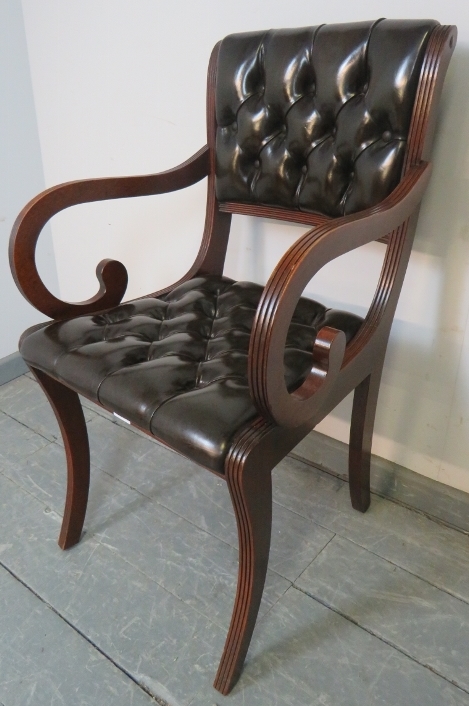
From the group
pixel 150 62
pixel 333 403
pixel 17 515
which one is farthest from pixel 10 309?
pixel 333 403

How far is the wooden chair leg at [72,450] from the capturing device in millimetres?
961

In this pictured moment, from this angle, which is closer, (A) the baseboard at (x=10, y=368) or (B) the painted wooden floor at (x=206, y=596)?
(B) the painted wooden floor at (x=206, y=596)

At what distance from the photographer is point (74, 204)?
0.90 metres

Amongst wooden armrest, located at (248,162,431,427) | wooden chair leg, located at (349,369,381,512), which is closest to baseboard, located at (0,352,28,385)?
wooden chair leg, located at (349,369,381,512)

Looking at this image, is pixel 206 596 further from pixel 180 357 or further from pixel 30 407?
pixel 30 407

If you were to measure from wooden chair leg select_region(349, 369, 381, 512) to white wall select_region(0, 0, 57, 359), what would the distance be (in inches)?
43.8

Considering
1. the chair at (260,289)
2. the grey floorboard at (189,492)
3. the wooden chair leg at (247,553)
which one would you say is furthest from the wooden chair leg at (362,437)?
the wooden chair leg at (247,553)

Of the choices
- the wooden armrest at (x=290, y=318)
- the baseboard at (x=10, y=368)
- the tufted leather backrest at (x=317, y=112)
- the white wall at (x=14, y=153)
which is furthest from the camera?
the baseboard at (x=10, y=368)

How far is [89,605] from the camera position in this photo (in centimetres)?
99

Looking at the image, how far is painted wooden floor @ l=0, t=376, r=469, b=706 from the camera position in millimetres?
863

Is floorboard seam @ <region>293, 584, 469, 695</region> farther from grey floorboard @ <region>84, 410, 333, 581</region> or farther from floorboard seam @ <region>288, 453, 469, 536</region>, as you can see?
floorboard seam @ <region>288, 453, 469, 536</region>

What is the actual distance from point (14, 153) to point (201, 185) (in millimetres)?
628

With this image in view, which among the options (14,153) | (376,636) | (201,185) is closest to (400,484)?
(376,636)

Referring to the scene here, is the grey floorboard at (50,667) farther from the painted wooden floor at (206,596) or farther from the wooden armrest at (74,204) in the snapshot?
the wooden armrest at (74,204)
